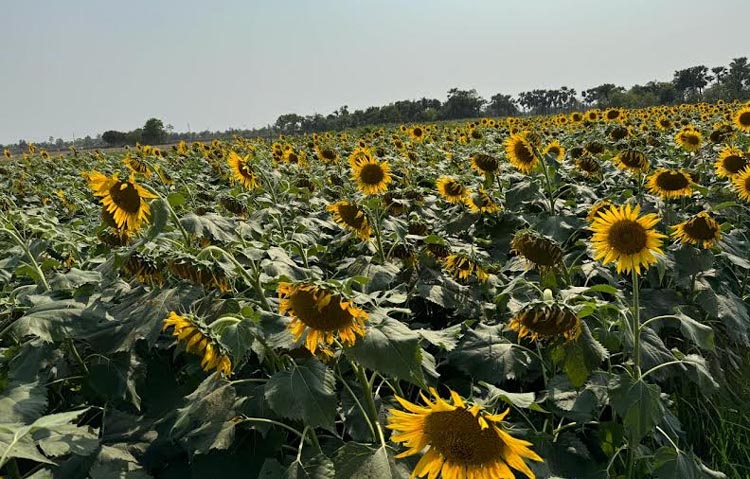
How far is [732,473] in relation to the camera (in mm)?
2551

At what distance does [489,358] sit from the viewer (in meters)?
2.18

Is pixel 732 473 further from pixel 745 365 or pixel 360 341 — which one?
pixel 360 341

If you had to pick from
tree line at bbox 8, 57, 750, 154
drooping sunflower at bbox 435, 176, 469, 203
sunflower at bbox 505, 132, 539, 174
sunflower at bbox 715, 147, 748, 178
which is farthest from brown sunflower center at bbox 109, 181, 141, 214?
tree line at bbox 8, 57, 750, 154

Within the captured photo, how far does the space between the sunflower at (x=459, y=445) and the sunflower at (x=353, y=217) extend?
6.09 ft

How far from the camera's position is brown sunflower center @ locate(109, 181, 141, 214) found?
233cm

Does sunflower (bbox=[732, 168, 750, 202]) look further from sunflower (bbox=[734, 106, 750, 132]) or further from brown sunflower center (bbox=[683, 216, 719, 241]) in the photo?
sunflower (bbox=[734, 106, 750, 132])

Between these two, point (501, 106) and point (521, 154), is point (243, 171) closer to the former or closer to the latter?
point (521, 154)

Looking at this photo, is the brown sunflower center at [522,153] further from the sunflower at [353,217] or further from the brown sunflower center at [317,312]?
the brown sunflower center at [317,312]

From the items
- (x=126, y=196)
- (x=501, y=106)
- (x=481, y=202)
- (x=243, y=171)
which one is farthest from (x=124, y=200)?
(x=501, y=106)

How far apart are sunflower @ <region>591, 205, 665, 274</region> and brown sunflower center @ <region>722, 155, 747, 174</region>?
322 centimetres

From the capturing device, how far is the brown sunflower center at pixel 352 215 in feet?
10.1

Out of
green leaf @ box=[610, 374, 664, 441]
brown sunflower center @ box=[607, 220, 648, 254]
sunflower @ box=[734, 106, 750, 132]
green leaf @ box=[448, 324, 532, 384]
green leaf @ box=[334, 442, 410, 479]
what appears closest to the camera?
green leaf @ box=[334, 442, 410, 479]

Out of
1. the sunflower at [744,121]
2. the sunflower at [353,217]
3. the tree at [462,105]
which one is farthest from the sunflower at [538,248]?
the tree at [462,105]

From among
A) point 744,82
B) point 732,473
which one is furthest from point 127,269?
point 744,82
